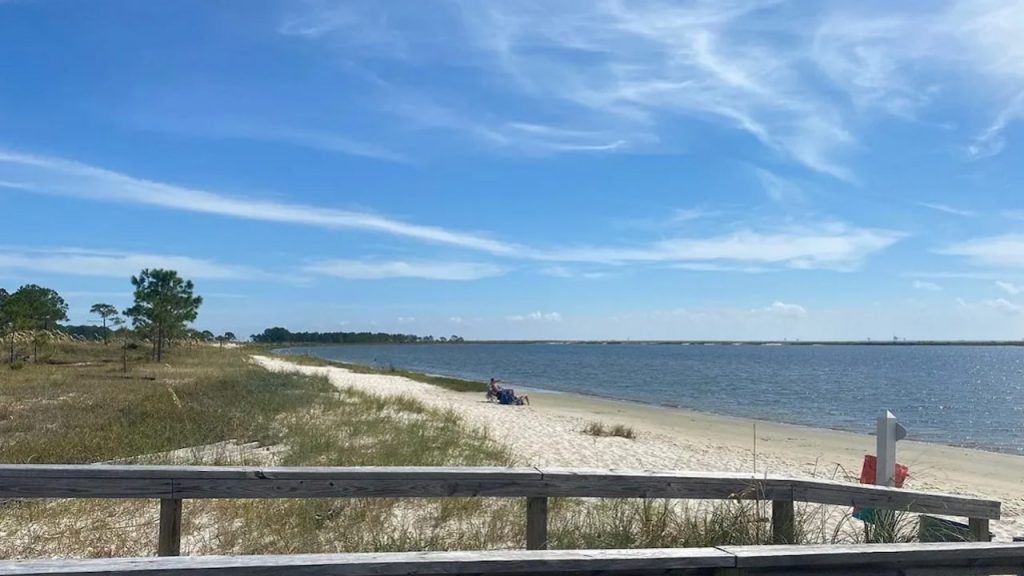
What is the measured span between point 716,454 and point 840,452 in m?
5.46

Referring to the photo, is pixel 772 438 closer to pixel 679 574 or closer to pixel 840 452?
pixel 840 452

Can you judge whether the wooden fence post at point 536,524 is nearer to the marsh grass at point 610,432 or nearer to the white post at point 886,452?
the white post at point 886,452

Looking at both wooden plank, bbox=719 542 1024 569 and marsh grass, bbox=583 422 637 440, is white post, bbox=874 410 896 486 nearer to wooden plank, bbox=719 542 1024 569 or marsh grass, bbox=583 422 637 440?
wooden plank, bbox=719 542 1024 569

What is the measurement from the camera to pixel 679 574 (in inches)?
116

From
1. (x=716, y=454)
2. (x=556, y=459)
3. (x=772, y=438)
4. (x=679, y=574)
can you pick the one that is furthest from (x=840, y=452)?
(x=679, y=574)

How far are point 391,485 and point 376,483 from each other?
0.08 m

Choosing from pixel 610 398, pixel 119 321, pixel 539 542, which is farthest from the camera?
pixel 119 321

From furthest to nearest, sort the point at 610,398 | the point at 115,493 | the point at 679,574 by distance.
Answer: the point at 610,398
the point at 115,493
the point at 679,574

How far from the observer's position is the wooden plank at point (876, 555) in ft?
9.71

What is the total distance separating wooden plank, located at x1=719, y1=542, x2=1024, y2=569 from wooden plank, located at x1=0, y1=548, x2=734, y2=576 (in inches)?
6.6

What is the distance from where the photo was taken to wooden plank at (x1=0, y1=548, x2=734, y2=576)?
2492 mm

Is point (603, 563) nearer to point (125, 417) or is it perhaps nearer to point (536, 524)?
point (536, 524)

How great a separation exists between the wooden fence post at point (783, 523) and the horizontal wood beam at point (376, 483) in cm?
7

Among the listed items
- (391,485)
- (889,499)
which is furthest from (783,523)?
(391,485)
